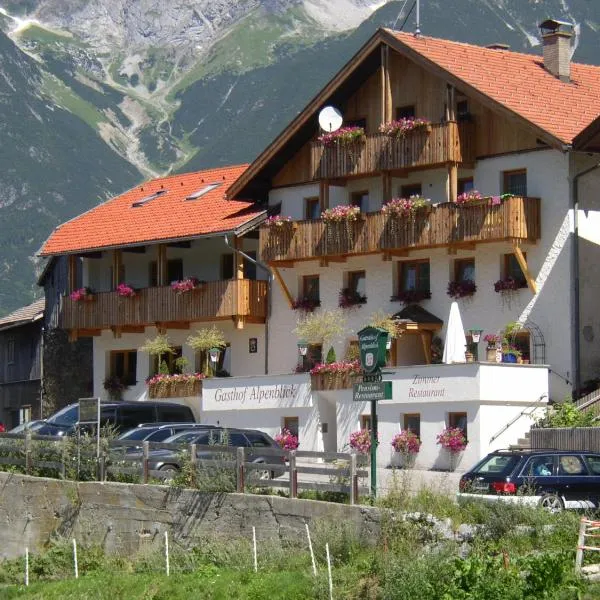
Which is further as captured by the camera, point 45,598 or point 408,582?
point 45,598

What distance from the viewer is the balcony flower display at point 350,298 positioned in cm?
5041

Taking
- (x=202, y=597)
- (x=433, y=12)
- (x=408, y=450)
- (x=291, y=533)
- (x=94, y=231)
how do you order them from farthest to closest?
(x=433, y=12), (x=94, y=231), (x=408, y=450), (x=291, y=533), (x=202, y=597)

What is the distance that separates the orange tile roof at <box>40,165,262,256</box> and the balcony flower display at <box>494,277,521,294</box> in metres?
8.87

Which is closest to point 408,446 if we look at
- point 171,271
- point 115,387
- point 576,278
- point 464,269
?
point 464,269

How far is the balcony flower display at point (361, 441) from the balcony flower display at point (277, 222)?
707 cm

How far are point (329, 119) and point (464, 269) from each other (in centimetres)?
559

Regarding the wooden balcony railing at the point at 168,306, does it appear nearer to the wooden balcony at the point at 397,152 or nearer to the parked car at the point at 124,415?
the parked car at the point at 124,415

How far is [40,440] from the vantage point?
131 feet

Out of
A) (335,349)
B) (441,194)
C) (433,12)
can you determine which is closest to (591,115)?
(441,194)

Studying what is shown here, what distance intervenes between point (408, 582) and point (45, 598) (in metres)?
8.84

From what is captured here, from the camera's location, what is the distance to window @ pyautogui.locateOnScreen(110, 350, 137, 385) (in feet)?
187

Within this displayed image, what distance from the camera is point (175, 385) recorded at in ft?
175

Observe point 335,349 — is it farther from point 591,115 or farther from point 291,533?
point 291,533

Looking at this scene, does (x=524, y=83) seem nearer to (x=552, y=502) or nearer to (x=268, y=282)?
(x=268, y=282)
